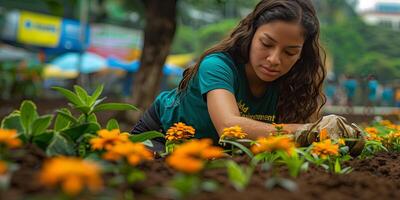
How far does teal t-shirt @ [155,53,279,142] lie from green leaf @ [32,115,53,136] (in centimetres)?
72

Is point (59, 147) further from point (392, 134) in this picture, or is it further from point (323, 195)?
point (392, 134)

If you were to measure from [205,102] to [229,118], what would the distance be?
362 millimetres

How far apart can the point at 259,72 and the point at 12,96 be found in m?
11.1

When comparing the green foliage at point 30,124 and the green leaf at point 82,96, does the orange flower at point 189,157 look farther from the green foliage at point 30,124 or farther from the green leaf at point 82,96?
the green leaf at point 82,96

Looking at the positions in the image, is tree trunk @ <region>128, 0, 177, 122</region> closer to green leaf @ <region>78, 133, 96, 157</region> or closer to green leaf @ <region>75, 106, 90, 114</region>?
green leaf @ <region>75, 106, 90, 114</region>

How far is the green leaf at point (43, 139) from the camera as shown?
1.21 metres

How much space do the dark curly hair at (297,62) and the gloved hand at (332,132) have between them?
43 centimetres

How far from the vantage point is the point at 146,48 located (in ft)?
20.6

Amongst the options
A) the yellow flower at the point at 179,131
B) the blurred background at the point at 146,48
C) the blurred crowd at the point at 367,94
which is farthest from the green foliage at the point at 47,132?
the blurred crowd at the point at 367,94

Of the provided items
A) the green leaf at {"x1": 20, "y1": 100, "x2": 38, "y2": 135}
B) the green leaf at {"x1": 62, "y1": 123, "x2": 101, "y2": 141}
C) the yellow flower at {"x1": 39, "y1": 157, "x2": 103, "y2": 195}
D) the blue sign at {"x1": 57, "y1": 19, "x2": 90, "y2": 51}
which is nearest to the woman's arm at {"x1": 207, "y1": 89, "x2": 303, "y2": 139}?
the green leaf at {"x1": 62, "y1": 123, "x2": 101, "y2": 141}

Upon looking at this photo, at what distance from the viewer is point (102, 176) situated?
0.89 meters

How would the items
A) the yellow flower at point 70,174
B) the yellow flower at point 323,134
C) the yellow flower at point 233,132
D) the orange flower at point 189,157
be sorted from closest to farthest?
the yellow flower at point 70,174, the orange flower at point 189,157, the yellow flower at point 233,132, the yellow flower at point 323,134

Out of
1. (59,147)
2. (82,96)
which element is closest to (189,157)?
(59,147)

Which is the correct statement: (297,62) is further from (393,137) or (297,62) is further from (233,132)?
(233,132)
